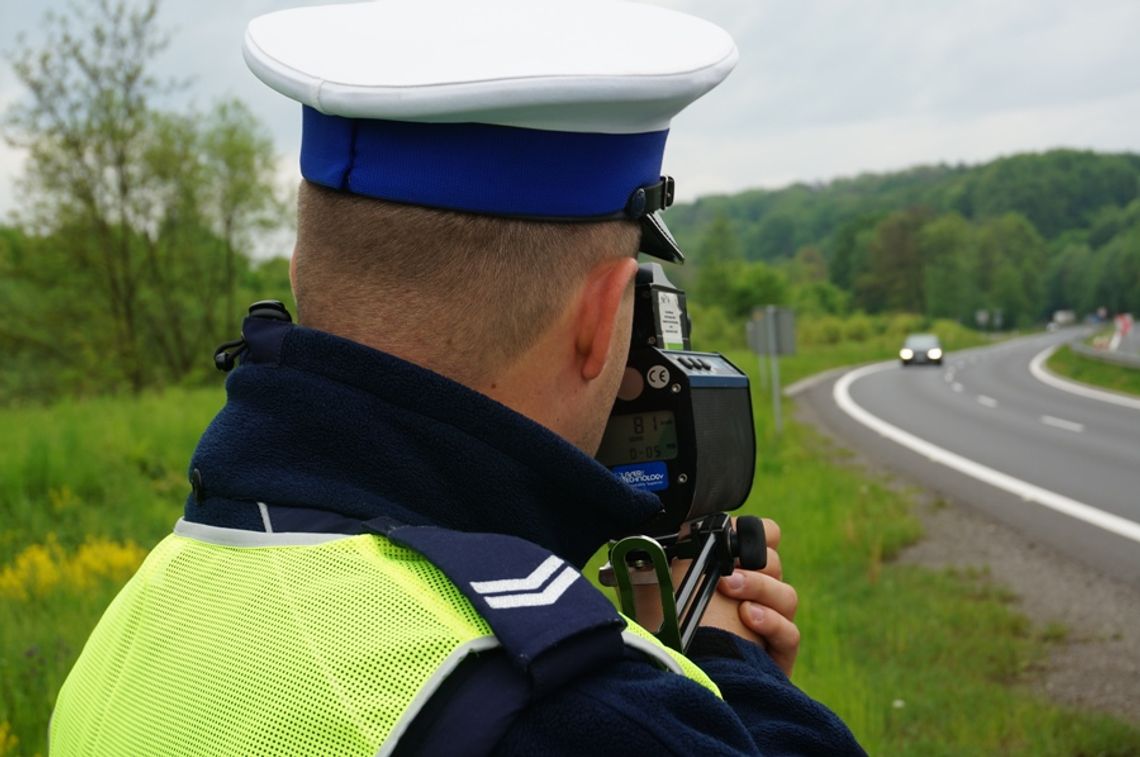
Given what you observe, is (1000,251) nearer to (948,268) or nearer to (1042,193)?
(948,268)

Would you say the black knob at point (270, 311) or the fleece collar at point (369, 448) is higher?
the black knob at point (270, 311)

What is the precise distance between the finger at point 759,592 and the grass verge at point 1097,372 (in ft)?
82.3

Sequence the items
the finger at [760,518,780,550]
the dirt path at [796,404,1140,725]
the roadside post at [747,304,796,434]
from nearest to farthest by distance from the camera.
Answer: the finger at [760,518,780,550], the dirt path at [796,404,1140,725], the roadside post at [747,304,796,434]

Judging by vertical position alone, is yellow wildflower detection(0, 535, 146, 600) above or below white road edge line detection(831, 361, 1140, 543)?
above

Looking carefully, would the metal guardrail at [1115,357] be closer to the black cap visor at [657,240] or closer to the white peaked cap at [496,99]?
the black cap visor at [657,240]

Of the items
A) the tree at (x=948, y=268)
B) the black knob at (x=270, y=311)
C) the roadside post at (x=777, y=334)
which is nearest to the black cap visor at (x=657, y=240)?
the black knob at (x=270, y=311)

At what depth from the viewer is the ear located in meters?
1.13

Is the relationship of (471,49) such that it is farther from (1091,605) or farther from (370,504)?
(1091,605)

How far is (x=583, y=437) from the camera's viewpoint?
125 cm

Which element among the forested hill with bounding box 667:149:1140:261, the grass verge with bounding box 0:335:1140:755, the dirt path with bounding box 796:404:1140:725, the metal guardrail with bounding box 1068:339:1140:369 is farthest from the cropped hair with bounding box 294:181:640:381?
the forested hill with bounding box 667:149:1140:261

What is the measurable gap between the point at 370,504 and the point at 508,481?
0.14 m

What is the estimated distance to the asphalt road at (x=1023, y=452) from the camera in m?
9.22

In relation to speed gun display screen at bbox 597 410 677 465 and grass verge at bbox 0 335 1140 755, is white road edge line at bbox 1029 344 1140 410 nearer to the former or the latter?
grass verge at bbox 0 335 1140 755

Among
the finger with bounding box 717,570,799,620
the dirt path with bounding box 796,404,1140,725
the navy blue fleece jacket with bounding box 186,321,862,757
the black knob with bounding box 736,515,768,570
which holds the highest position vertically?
Answer: the navy blue fleece jacket with bounding box 186,321,862,757
